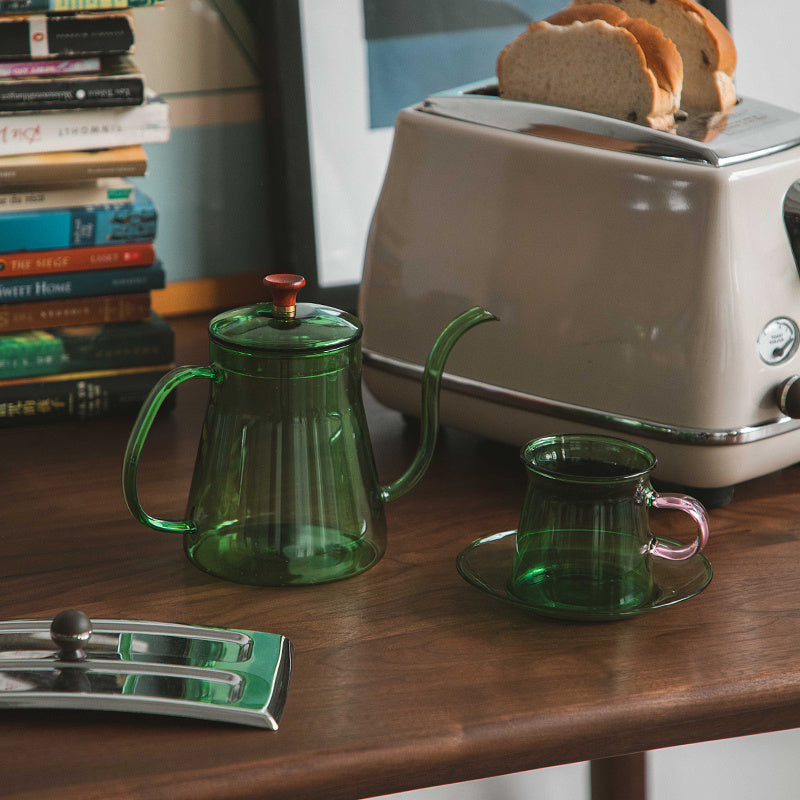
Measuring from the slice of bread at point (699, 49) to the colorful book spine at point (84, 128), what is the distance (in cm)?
35

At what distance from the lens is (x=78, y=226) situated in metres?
0.92

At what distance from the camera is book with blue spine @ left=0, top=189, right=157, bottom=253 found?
2.98 ft

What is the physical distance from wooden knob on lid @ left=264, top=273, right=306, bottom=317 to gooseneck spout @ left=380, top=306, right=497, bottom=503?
0.30 feet

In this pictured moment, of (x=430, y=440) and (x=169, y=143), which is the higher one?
(x=169, y=143)

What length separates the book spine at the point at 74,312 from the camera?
92cm

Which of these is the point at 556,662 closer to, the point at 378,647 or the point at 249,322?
the point at 378,647

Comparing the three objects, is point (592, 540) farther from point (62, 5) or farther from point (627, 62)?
point (62, 5)

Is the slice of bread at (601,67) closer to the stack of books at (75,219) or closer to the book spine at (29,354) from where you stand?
the stack of books at (75,219)

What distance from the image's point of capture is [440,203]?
802 mm

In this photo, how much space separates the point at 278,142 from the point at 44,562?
1.98ft

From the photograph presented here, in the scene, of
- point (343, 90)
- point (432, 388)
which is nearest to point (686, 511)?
point (432, 388)

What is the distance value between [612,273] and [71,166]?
0.44 meters

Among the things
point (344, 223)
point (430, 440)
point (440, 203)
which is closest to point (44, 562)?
point (430, 440)

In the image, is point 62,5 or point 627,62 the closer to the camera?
point 627,62
